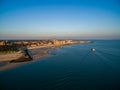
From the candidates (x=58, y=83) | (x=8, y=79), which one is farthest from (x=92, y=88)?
(x=8, y=79)

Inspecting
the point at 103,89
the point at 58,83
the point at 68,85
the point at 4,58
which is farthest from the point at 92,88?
the point at 4,58

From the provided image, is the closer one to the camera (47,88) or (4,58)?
(47,88)

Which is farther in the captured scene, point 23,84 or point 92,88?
point 23,84

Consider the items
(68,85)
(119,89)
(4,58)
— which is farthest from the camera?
(4,58)

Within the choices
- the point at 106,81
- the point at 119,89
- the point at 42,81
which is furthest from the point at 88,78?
the point at 42,81

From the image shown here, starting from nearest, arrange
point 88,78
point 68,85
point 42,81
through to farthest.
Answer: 1. point 68,85
2. point 42,81
3. point 88,78

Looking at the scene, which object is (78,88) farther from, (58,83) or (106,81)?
(106,81)

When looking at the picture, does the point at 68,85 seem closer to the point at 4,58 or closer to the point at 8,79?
the point at 8,79

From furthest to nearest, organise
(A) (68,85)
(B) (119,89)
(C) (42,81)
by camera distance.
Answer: (C) (42,81)
(A) (68,85)
(B) (119,89)
